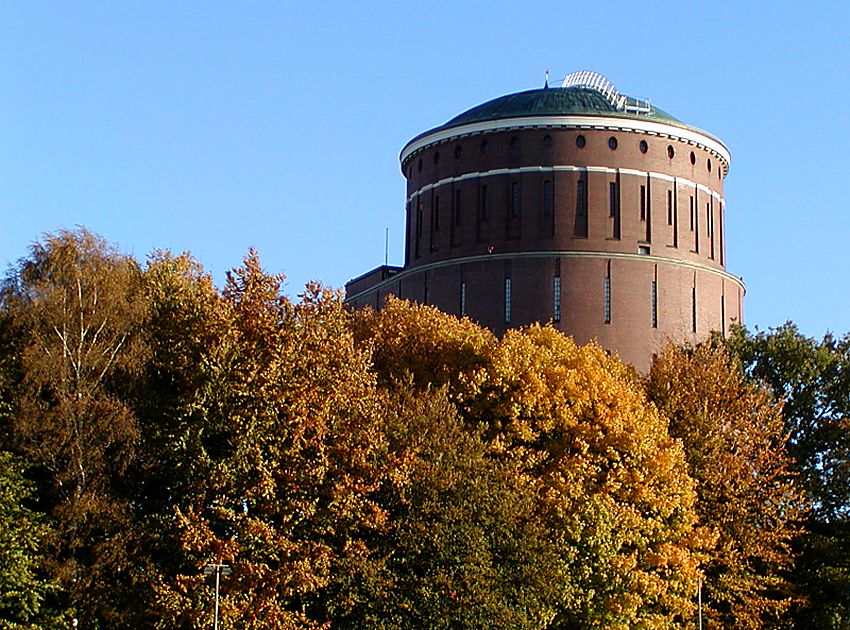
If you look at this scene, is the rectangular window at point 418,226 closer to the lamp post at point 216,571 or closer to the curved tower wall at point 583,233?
the curved tower wall at point 583,233

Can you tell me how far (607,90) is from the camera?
77.3 m

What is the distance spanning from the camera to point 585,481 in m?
46.1

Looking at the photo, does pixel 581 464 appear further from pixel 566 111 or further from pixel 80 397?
pixel 566 111

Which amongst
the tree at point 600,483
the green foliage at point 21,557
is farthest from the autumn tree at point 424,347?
the green foliage at point 21,557

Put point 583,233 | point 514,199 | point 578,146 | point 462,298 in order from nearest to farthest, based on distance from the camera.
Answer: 1. point 583,233
2. point 578,146
3. point 462,298
4. point 514,199

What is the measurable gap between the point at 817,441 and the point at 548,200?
73.0 feet

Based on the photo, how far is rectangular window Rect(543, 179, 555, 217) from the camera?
2852 inches

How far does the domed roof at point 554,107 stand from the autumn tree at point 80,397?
121 ft

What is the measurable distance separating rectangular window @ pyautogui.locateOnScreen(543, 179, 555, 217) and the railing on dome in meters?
5.73

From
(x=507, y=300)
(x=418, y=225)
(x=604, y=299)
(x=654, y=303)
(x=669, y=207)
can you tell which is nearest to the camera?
(x=604, y=299)

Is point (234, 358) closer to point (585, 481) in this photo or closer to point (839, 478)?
point (585, 481)

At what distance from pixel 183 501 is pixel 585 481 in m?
13.5

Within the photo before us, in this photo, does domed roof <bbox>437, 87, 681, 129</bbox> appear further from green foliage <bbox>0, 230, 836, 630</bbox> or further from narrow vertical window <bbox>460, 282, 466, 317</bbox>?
green foliage <bbox>0, 230, 836, 630</bbox>

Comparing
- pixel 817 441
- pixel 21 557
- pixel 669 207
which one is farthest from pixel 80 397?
pixel 669 207
